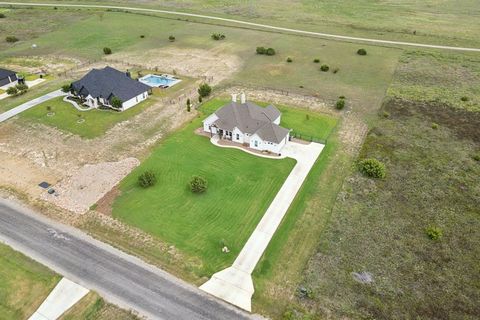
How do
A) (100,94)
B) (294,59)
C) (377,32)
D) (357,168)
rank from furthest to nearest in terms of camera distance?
1. (377,32)
2. (294,59)
3. (100,94)
4. (357,168)

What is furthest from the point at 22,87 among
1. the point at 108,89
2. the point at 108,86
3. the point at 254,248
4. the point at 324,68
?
the point at 324,68

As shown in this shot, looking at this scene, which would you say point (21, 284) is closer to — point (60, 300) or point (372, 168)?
point (60, 300)

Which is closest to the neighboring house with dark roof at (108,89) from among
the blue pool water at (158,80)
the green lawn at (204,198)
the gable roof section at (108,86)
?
the gable roof section at (108,86)

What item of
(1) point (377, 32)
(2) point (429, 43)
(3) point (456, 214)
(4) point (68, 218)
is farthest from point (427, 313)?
(1) point (377, 32)

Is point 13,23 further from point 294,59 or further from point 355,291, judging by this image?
point 355,291

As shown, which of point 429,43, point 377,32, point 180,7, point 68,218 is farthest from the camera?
point 180,7

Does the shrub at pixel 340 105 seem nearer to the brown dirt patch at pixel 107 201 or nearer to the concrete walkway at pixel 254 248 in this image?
the concrete walkway at pixel 254 248
